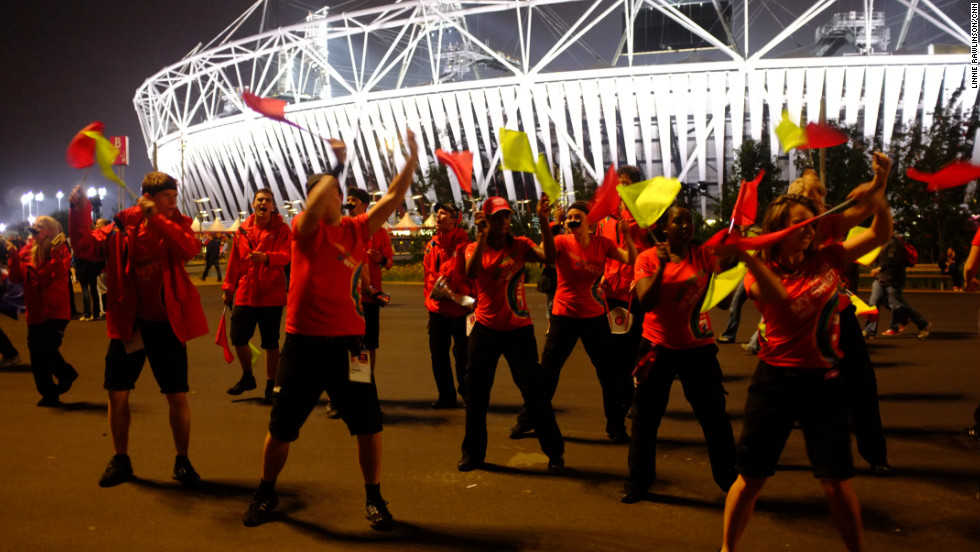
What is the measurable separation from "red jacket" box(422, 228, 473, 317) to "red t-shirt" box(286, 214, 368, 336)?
8.93 feet

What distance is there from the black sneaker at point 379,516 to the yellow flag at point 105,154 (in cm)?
240

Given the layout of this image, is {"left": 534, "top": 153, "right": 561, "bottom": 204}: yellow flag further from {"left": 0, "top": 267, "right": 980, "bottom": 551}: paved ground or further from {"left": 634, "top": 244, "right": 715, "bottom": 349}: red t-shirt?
{"left": 0, "top": 267, "right": 980, "bottom": 551}: paved ground

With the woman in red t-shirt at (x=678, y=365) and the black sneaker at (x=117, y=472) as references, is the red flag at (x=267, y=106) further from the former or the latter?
the black sneaker at (x=117, y=472)

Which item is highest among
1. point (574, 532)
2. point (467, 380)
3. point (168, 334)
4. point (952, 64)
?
point (168, 334)

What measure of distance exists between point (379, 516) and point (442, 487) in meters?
0.83

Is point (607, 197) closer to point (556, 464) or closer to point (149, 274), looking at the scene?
point (556, 464)

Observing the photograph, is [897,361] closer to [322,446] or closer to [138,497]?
[322,446]

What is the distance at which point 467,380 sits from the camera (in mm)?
5648

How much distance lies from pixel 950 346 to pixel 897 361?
1.98 meters

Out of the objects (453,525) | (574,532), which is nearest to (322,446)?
(453,525)

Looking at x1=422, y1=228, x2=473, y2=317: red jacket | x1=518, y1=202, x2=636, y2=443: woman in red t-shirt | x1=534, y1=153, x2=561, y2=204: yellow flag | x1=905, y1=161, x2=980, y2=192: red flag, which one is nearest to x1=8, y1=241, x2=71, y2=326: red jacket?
x1=422, y1=228, x2=473, y2=317: red jacket

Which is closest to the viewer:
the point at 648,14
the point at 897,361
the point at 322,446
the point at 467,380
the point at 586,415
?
the point at 467,380

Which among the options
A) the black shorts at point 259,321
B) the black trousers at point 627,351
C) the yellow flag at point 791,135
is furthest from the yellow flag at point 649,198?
the black shorts at point 259,321

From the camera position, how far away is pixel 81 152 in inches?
196
